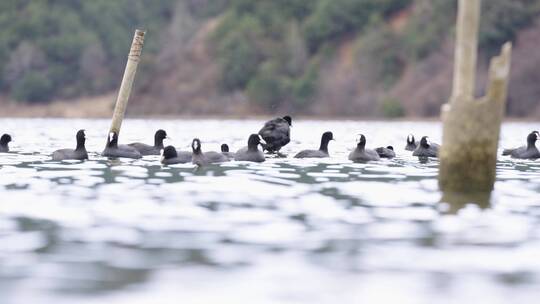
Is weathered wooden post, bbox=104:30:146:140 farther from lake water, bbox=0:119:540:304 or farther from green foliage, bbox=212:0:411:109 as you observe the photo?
green foliage, bbox=212:0:411:109

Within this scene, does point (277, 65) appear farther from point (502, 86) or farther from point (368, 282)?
point (368, 282)

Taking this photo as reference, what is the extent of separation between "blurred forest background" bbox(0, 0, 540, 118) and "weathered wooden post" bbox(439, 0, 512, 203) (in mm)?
46959

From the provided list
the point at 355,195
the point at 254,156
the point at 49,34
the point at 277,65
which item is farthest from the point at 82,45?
the point at 355,195

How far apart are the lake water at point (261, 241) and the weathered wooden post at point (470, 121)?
0.39 metres

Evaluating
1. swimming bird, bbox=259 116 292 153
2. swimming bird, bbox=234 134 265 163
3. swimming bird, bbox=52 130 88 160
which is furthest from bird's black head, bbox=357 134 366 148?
swimming bird, bbox=52 130 88 160

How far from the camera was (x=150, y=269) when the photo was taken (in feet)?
27.7

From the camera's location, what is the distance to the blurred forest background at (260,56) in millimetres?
63750

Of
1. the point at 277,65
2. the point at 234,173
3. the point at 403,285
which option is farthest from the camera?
the point at 277,65

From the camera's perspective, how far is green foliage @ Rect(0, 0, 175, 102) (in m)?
79.7

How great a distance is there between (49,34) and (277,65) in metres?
22.0

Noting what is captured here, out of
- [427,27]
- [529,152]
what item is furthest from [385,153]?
[427,27]

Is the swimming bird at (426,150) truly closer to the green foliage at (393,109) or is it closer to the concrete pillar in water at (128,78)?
the concrete pillar in water at (128,78)

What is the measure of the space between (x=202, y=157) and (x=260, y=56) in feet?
191

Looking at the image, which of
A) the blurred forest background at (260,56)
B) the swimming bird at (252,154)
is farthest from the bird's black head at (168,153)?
→ the blurred forest background at (260,56)
